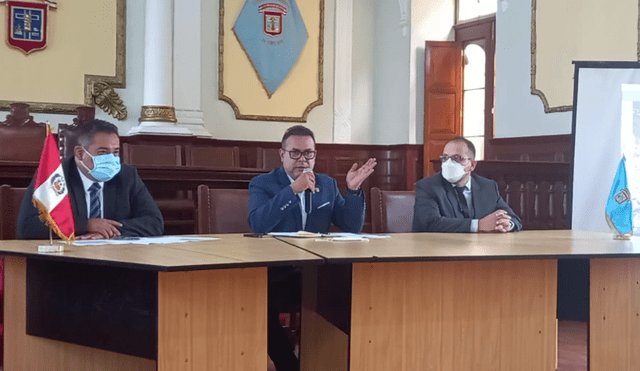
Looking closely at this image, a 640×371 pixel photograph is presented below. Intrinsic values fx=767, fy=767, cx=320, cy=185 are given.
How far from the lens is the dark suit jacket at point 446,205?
344 cm

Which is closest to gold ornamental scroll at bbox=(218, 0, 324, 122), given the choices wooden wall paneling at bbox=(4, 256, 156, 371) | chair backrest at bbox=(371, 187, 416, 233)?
chair backrest at bbox=(371, 187, 416, 233)

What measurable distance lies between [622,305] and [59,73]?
23.3 ft

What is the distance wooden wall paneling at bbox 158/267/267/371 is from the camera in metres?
1.91

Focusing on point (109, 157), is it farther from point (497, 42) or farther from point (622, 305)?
point (497, 42)

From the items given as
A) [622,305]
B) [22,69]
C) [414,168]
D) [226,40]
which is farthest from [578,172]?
[22,69]

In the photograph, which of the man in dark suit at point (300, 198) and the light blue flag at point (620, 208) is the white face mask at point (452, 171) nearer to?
the man in dark suit at point (300, 198)

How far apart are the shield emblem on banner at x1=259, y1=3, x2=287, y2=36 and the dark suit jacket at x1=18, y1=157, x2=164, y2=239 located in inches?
241

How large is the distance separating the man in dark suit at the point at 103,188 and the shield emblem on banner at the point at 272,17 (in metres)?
6.18

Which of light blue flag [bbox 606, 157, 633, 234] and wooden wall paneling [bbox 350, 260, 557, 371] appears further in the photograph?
light blue flag [bbox 606, 157, 633, 234]

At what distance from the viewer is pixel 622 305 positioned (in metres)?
2.55

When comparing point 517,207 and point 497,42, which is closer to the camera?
point 517,207

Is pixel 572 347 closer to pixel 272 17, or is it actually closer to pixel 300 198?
pixel 300 198

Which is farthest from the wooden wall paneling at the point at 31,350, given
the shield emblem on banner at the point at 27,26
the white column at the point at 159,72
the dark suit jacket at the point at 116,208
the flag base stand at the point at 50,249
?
the shield emblem on banner at the point at 27,26

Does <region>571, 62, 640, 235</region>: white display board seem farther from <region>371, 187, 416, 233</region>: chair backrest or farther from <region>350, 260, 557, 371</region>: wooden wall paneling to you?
<region>350, 260, 557, 371</region>: wooden wall paneling
